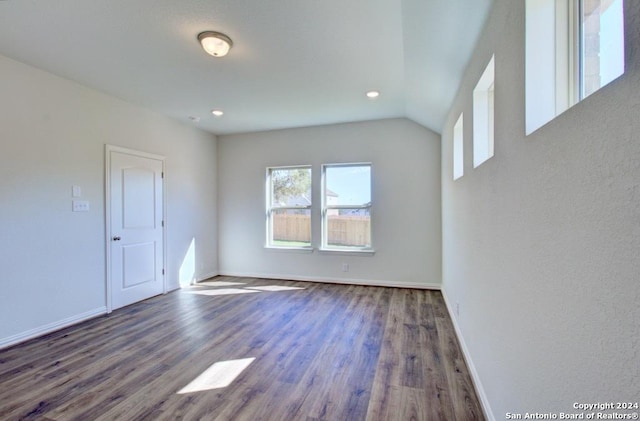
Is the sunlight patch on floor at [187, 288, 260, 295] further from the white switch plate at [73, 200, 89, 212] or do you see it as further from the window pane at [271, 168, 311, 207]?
the white switch plate at [73, 200, 89, 212]

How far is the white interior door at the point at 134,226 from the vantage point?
363 centimetres

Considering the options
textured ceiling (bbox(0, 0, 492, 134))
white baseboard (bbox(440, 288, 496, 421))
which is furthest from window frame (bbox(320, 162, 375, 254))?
white baseboard (bbox(440, 288, 496, 421))

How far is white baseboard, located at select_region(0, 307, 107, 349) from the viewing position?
2688mm

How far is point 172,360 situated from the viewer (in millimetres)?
2451

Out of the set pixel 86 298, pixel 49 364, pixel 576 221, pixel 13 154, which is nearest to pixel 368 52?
pixel 576 221

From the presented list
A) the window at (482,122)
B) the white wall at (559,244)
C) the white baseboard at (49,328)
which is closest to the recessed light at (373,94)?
the window at (482,122)

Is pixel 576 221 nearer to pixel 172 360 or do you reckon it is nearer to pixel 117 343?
pixel 172 360

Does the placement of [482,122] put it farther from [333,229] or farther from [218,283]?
[218,283]

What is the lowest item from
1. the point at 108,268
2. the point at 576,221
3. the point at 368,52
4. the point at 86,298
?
the point at 86,298

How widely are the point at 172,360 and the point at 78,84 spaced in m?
3.13

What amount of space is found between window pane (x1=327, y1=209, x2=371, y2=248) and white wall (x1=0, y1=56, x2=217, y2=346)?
3040 mm

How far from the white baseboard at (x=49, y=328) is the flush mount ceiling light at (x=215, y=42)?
315 cm

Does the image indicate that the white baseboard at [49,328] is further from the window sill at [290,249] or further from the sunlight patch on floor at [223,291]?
the window sill at [290,249]

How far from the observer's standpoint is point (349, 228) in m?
4.89
